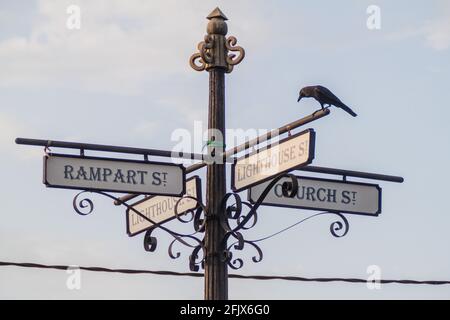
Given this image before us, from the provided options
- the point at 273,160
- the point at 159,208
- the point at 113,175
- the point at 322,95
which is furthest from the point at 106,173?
the point at 322,95

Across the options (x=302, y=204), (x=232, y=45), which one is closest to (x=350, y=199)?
(x=302, y=204)

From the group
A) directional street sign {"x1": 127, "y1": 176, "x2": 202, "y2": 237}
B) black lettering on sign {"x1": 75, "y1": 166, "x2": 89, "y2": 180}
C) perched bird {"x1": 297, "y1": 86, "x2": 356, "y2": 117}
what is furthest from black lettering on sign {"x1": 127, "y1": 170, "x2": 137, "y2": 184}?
perched bird {"x1": 297, "y1": 86, "x2": 356, "y2": 117}

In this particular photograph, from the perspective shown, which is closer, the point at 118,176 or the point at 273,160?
the point at 273,160

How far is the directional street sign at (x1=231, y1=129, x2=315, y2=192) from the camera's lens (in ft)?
51.1

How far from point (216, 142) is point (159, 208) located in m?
0.85

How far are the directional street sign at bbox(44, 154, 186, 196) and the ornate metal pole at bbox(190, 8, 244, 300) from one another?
303mm

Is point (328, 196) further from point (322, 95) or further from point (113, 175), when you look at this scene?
point (113, 175)

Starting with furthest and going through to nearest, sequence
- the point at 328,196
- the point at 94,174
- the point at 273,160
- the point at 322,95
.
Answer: the point at 328,196 < the point at 322,95 < the point at 94,174 < the point at 273,160

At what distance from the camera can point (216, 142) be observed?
16.4 m

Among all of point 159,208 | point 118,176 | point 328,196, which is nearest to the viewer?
point 118,176

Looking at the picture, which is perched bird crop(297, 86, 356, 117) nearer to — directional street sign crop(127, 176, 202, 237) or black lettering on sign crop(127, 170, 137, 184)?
directional street sign crop(127, 176, 202, 237)

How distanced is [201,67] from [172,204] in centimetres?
116

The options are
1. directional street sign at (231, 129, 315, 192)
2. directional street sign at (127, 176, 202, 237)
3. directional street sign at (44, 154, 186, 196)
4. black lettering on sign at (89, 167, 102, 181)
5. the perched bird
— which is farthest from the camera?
directional street sign at (127, 176, 202, 237)

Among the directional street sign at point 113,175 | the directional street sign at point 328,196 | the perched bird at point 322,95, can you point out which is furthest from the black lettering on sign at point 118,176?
the perched bird at point 322,95
